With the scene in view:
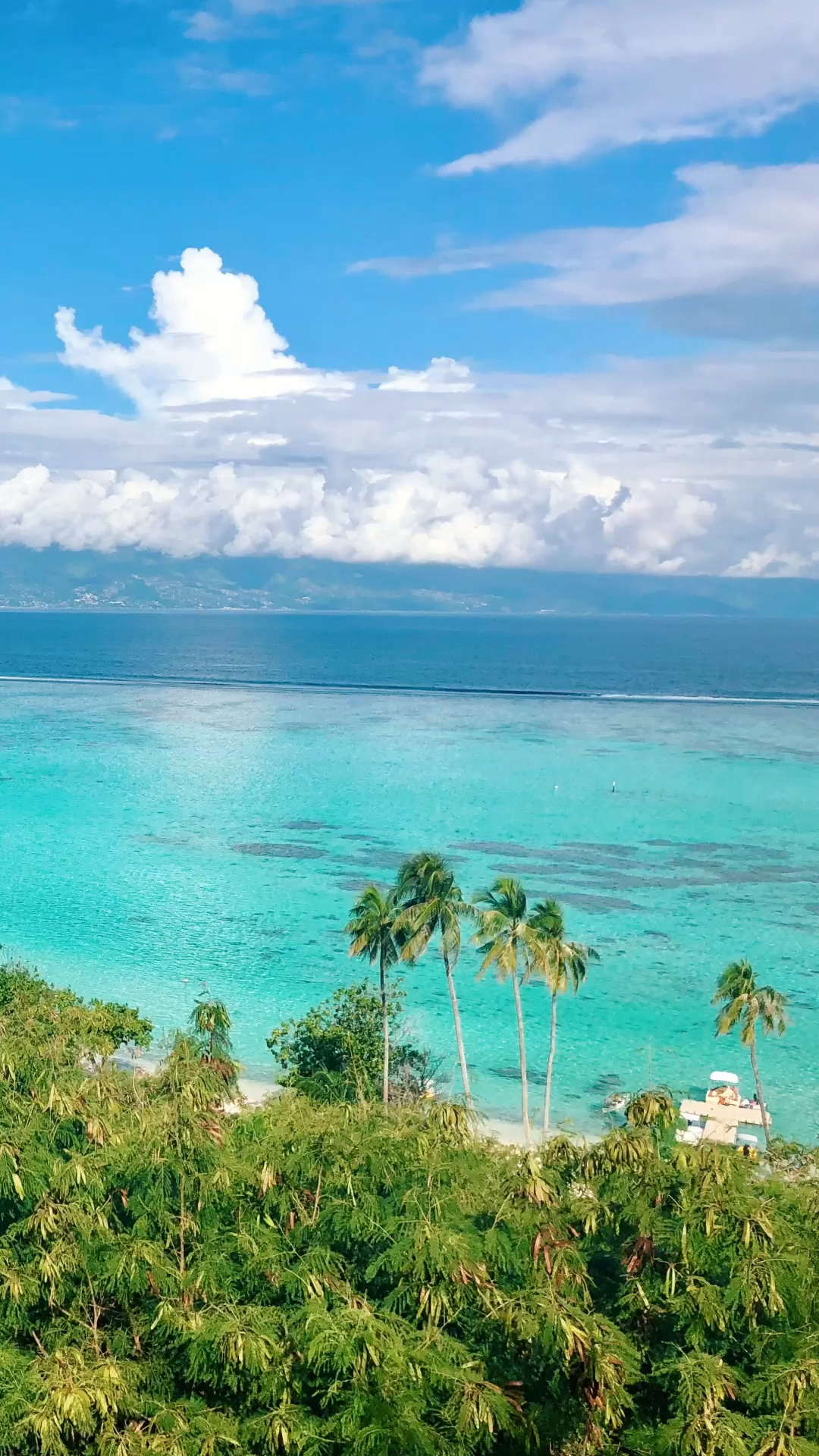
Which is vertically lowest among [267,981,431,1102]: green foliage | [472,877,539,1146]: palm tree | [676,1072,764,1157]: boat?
[676,1072,764,1157]: boat

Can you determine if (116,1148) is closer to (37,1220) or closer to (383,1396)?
(37,1220)

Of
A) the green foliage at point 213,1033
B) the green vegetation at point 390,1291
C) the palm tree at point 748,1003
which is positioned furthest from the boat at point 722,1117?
the green vegetation at point 390,1291

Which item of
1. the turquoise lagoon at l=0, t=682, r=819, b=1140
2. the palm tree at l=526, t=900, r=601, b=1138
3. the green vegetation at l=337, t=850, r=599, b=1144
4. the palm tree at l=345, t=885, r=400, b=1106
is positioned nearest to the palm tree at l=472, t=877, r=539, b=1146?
the green vegetation at l=337, t=850, r=599, b=1144

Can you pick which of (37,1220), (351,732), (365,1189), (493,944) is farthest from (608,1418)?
(351,732)

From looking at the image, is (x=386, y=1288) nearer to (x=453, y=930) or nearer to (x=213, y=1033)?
(x=213, y=1033)

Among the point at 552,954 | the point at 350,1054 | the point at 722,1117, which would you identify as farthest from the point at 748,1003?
the point at 350,1054

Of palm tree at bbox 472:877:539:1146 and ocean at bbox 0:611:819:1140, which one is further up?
palm tree at bbox 472:877:539:1146

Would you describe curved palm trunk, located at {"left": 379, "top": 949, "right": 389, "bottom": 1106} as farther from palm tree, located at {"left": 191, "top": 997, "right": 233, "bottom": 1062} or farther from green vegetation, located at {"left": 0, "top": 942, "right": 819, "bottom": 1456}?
green vegetation, located at {"left": 0, "top": 942, "right": 819, "bottom": 1456}
